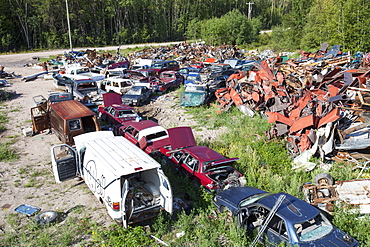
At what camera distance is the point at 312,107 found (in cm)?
1244

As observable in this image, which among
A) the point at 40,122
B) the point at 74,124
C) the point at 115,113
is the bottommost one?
the point at 40,122

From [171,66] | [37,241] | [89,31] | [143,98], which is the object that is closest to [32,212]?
[37,241]

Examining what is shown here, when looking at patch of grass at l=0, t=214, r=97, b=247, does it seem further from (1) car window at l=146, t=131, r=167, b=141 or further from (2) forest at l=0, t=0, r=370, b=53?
(2) forest at l=0, t=0, r=370, b=53

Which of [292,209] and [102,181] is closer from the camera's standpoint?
[292,209]

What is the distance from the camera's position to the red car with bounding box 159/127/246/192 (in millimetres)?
8094

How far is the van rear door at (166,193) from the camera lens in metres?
6.72

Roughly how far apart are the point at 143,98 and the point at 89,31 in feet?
151

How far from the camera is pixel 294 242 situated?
5598 mm

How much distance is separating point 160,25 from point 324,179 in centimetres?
6169

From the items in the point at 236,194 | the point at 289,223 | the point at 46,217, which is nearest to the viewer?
the point at 289,223

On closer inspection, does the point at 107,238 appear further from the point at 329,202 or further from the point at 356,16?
the point at 356,16

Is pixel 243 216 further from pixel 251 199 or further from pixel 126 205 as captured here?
pixel 126 205

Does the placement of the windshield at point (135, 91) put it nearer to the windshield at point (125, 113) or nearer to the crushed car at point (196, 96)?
the crushed car at point (196, 96)

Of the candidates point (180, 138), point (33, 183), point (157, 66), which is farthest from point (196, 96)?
point (33, 183)
